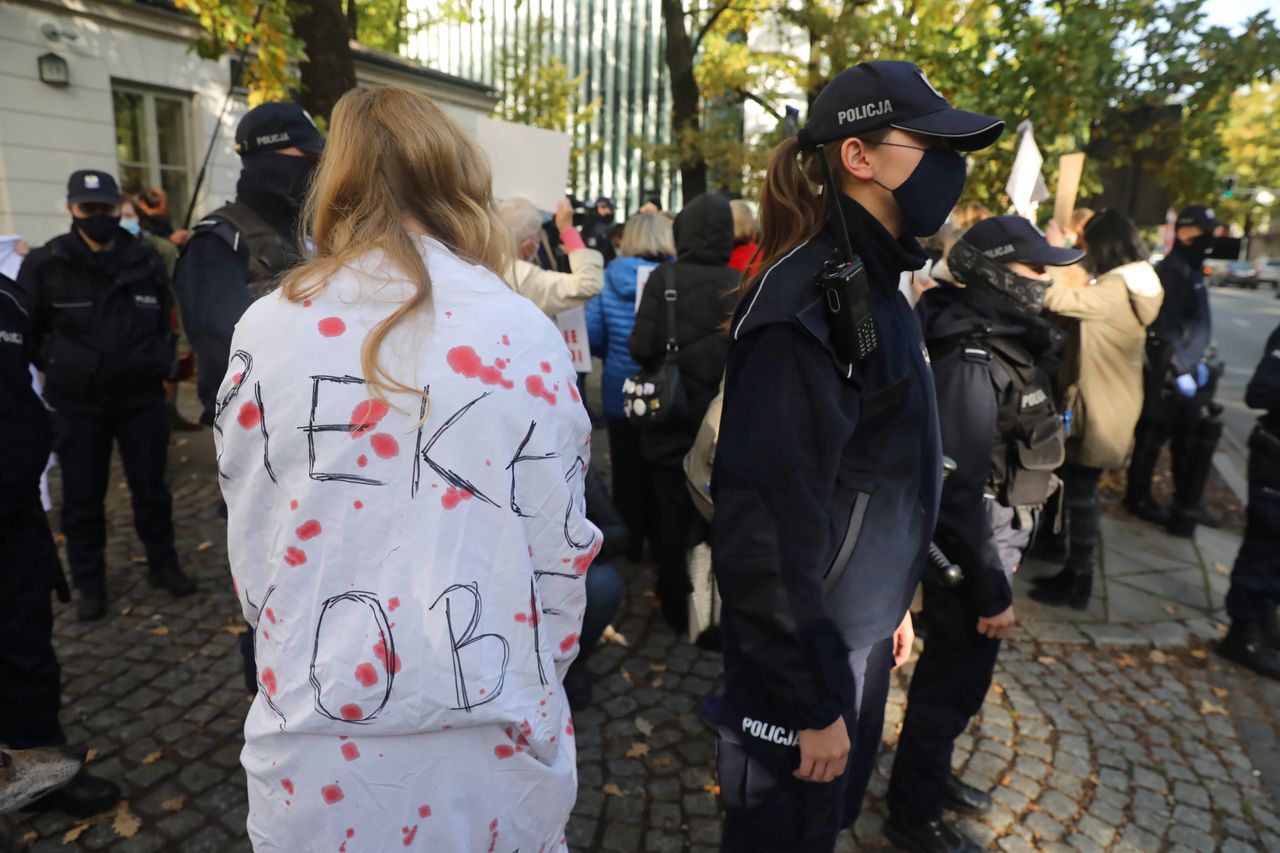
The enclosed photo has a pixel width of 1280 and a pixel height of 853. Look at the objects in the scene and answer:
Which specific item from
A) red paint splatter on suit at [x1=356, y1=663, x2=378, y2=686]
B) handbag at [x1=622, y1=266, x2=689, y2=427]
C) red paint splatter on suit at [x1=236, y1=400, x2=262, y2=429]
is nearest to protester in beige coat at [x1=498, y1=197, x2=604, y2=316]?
handbag at [x1=622, y1=266, x2=689, y2=427]

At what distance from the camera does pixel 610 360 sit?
16.1ft

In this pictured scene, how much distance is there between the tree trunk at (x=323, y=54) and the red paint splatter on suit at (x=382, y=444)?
566 centimetres

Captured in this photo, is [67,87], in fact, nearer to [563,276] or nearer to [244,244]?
[563,276]

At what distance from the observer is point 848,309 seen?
1596mm

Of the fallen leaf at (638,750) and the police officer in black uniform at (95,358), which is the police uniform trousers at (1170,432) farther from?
the police officer in black uniform at (95,358)

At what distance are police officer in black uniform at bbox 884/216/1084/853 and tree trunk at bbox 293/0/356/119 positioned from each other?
5.06 metres

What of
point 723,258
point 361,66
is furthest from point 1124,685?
point 361,66

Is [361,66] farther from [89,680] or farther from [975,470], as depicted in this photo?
[975,470]

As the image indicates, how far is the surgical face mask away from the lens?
1760mm

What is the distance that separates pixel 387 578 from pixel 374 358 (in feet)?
1.05

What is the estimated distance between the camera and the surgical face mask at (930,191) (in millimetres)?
1760

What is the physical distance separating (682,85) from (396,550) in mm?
9324

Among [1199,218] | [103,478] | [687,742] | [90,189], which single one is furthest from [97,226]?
[1199,218]

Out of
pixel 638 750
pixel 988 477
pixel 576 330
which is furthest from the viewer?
pixel 576 330
